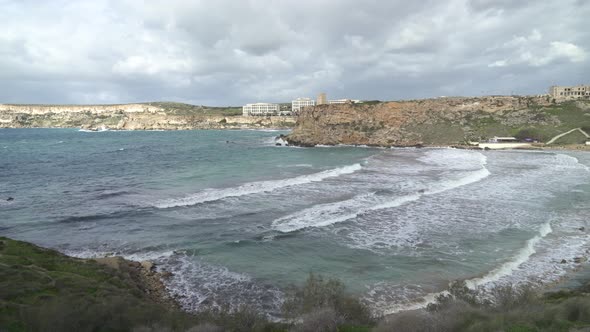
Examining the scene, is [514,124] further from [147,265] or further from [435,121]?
[147,265]

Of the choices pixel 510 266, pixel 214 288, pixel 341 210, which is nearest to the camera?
pixel 214 288

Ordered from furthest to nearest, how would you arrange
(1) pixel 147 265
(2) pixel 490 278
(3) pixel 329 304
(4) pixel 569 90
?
(4) pixel 569 90
(1) pixel 147 265
(2) pixel 490 278
(3) pixel 329 304

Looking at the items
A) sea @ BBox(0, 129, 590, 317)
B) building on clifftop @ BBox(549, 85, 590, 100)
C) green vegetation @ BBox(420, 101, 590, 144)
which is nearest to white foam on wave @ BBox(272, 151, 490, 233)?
sea @ BBox(0, 129, 590, 317)

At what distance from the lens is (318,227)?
2011 centimetres

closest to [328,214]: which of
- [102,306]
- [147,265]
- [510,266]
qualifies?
[510,266]

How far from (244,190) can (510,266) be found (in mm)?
19919

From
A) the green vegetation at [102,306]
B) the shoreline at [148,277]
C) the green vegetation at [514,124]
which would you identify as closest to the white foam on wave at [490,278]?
the green vegetation at [102,306]

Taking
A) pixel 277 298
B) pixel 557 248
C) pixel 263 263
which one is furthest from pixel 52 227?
pixel 557 248

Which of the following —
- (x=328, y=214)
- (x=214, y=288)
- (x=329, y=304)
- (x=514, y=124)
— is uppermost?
(x=514, y=124)

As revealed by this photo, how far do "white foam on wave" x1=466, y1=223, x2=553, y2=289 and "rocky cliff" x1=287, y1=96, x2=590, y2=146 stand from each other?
5989 centimetres

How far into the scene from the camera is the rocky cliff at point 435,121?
7712 centimetres

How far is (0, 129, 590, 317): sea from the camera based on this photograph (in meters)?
13.9

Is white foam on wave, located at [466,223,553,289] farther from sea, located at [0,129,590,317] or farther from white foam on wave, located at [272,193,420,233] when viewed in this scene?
white foam on wave, located at [272,193,420,233]

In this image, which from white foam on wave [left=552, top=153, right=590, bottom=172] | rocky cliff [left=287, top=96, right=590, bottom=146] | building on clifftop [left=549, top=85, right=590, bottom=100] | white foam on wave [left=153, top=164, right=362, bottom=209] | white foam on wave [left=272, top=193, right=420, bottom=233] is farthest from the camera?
building on clifftop [left=549, top=85, right=590, bottom=100]
